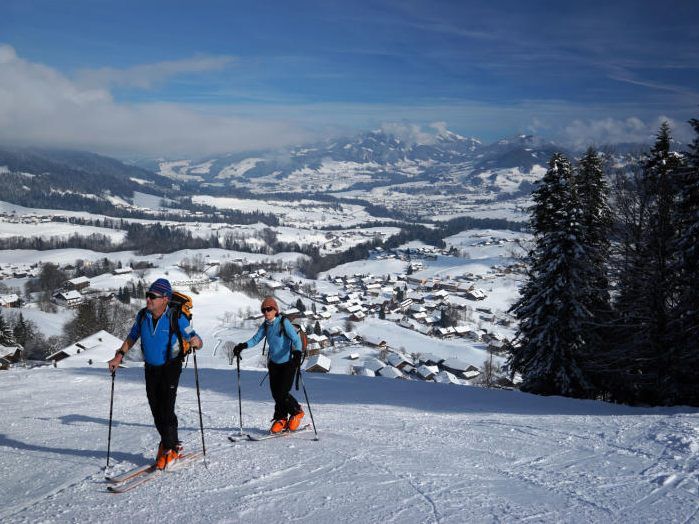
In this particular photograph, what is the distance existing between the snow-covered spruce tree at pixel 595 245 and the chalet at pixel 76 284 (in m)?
83.6

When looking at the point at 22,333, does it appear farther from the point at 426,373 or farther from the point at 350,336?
the point at 426,373

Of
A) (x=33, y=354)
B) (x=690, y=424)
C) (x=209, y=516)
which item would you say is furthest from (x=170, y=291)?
(x=33, y=354)

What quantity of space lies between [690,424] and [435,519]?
4.55 meters

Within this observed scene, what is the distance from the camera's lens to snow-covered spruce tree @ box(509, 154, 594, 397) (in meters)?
14.5

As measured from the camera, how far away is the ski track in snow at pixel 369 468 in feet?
12.5

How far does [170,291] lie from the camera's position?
4738 millimetres

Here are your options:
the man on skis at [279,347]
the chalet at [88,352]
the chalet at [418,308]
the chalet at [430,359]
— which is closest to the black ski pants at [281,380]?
the man on skis at [279,347]

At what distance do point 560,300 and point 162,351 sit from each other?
13.4m

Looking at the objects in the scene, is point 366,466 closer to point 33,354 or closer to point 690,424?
point 690,424

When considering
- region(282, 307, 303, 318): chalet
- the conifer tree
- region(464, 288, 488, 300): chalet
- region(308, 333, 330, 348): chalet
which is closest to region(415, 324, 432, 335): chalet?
region(308, 333, 330, 348): chalet

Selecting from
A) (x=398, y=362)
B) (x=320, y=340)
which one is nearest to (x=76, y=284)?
(x=320, y=340)

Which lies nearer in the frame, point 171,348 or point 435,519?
point 435,519

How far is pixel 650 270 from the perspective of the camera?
37.7ft

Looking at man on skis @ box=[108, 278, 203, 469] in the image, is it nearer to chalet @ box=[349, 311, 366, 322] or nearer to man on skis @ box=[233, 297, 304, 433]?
man on skis @ box=[233, 297, 304, 433]
